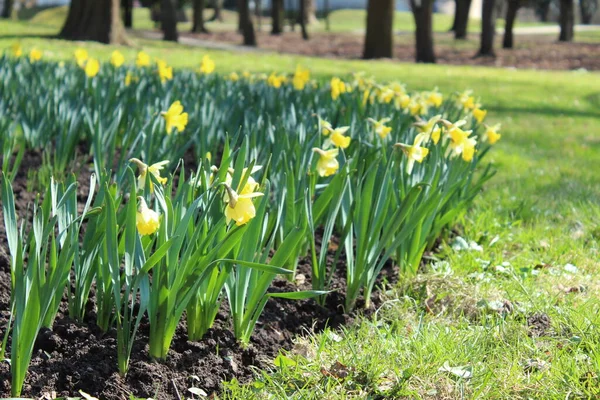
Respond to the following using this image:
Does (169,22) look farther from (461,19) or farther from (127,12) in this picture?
(461,19)

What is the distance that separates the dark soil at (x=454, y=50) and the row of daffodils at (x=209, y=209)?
14533 mm

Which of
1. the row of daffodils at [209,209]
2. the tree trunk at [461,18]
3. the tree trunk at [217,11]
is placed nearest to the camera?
the row of daffodils at [209,209]

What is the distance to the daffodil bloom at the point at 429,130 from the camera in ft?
8.69

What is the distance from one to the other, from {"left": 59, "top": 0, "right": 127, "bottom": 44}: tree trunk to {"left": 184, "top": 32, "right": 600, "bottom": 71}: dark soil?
671cm

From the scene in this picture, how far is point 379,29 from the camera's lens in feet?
54.4

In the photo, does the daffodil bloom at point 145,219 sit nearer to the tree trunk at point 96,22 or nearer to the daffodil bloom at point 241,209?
the daffodil bloom at point 241,209

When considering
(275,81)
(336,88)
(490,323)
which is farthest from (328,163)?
(275,81)

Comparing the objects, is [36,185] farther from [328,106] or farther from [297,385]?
[297,385]

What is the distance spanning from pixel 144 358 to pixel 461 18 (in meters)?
26.9

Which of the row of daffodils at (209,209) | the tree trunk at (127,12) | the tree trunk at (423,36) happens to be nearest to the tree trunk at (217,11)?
the tree trunk at (127,12)

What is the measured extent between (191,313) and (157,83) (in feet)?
9.16

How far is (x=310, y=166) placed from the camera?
2.91m

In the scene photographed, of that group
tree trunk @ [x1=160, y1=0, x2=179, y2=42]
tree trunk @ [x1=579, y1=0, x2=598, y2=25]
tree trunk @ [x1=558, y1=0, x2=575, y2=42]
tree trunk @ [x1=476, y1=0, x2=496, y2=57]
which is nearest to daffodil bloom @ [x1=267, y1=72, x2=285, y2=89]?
tree trunk @ [x1=160, y1=0, x2=179, y2=42]

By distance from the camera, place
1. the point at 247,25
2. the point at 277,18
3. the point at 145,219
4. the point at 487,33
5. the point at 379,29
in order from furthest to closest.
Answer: the point at 277,18
the point at 247,25
the point at 487,33
the point at 379,29
the point at 145,219
